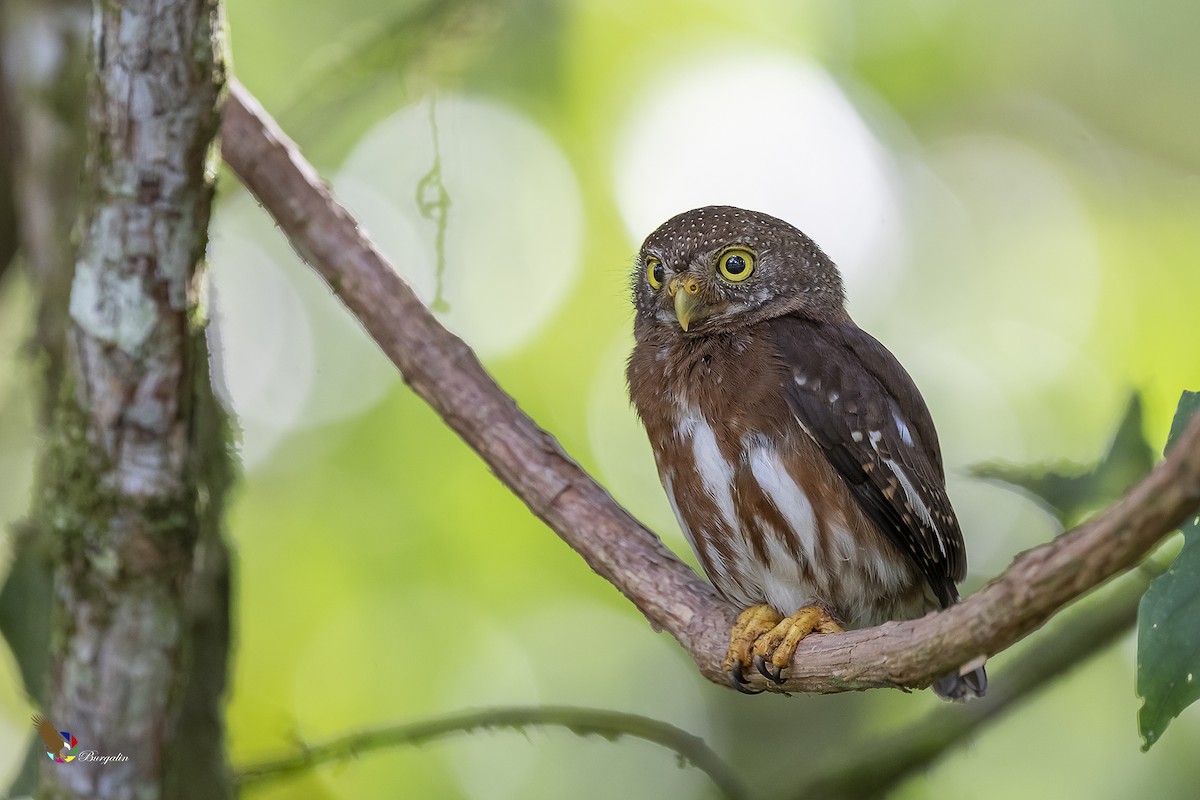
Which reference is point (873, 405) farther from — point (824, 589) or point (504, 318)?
point (504, 318)

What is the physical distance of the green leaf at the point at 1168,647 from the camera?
6.49 ft

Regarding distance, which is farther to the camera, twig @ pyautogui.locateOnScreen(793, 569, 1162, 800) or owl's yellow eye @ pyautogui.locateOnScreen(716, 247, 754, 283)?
owl's yellow eye @ pyautogui.locateOnScreen(716, 247, 754, 283)

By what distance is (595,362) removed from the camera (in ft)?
21.6

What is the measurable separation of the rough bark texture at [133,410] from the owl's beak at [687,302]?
1.68m

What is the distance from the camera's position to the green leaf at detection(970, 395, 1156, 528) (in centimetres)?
344

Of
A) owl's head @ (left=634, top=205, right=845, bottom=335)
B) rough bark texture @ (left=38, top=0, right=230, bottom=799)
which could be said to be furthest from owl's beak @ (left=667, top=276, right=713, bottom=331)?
rough bark texture @ (left=38, top=0, right=230, bottom=799)

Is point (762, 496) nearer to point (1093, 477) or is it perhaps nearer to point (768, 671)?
point (768, 671)

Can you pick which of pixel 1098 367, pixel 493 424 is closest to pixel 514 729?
pixel 493 424

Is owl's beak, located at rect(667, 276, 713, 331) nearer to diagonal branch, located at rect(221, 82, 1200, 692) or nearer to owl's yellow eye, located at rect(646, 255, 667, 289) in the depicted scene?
owl's yellow eye, located at rect(646, 255, 667, 289)

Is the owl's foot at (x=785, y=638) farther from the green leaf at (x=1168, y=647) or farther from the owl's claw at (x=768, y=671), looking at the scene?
the green leaf at (x=1168, y=647)

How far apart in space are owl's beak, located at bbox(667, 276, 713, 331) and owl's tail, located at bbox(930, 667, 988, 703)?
1460 millimetres

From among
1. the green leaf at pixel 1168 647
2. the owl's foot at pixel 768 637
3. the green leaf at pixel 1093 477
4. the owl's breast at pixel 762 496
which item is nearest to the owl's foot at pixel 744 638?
the owl's foot at pixel 768 637

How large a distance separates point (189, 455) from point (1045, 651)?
3.03m

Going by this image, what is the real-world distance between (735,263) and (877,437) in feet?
3.00
